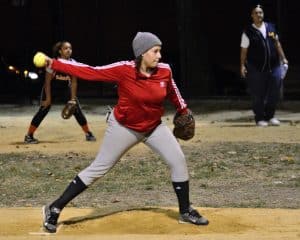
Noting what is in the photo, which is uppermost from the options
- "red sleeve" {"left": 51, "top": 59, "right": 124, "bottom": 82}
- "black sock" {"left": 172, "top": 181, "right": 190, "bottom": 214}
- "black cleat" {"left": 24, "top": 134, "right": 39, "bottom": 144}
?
"red sleeve" {"left": 51, "top": 59, "right": 124, "bottom": 82}

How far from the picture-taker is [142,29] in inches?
783

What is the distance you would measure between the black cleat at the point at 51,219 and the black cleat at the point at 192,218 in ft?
3.51

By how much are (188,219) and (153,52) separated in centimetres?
147

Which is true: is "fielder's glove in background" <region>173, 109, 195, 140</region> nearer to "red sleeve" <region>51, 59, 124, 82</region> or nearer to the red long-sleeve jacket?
the red long-sleeve jacket

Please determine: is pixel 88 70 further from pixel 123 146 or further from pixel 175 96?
pixel 175 96

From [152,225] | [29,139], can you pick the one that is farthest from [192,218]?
[29,139]

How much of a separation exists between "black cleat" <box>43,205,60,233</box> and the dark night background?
11583 mm

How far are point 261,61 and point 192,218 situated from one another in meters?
6.88

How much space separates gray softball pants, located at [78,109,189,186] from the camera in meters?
6.71

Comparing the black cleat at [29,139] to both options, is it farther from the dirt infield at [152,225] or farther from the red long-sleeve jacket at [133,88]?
the red long-sleeve jacket at [133,88]

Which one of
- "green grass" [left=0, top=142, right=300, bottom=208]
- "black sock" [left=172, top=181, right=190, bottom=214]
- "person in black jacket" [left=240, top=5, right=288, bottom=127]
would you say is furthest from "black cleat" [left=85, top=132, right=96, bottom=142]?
"black sock" [left=172, top=181, right=190, bottom=214]

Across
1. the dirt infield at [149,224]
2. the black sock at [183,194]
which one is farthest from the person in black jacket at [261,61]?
the black sock at [183,194]

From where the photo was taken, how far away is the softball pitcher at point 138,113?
21.6 feet

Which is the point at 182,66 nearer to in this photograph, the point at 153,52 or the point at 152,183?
the point at 152,183
